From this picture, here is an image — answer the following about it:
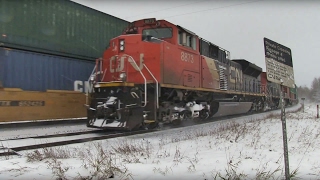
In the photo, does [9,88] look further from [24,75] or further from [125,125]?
[125,125]

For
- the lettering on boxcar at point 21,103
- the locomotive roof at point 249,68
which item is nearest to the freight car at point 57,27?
the lettering on boxcar at point 21,103

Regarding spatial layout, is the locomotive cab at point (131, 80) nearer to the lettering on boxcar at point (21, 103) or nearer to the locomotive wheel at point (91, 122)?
the locomotive wheel at point (91, 122)

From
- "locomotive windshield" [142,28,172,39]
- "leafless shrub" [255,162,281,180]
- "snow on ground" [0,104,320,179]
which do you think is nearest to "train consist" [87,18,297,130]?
"locomotive windshield" [142,28,172,39]

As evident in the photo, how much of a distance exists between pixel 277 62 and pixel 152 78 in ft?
17.7

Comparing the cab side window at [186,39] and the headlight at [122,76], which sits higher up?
the cab side window at [186,39]

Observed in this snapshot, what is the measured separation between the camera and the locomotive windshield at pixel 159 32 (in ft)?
32.8

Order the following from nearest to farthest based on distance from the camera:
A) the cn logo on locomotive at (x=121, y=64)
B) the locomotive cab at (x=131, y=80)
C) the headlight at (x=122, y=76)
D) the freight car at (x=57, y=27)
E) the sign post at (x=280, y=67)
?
the sign post at (x=280, y=67) → the locomotive cab at (x=131, y=80) → the headlight at (x=122, y=76) → the cn logo on locomotive at (x=121, y=64) → the freight car at (x=57, y=27)

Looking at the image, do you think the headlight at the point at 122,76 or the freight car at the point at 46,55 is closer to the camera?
the headlight at the point at 122,76

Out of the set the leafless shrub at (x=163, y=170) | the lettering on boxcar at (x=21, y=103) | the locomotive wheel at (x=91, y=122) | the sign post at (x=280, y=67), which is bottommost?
the leafless shrub at (x=163, y=170)

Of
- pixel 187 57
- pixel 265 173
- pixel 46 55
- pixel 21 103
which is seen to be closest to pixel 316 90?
pixel 187 57

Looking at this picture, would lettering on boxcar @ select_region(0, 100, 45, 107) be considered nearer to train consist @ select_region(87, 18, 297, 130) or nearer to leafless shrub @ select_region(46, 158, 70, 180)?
train consist @ select_region(87, 18, 297, 130)

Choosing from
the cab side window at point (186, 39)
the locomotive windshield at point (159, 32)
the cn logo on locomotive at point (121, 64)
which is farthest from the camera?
the cab side window at point (186, 39)

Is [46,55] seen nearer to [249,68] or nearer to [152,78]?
[152,78]

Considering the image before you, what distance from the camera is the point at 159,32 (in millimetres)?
10219
